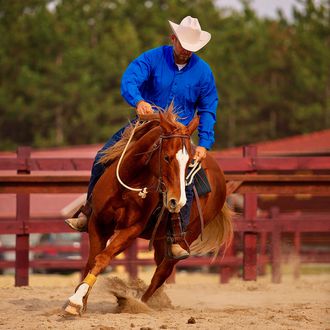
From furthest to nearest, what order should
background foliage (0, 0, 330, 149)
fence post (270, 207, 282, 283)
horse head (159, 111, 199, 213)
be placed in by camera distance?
background foliage (0, 0, 330, 149)
fence post (270, 207, 282, 283)
horse head (159, 111, 199, 213)

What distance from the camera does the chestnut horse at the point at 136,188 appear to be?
6.65m

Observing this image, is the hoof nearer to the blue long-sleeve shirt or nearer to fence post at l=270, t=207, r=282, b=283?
the blue long-sleeve shirt

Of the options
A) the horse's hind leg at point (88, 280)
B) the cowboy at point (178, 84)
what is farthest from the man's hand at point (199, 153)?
the horse's hind leg at point (88, 280)

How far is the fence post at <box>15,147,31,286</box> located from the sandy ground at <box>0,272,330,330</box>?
343mm

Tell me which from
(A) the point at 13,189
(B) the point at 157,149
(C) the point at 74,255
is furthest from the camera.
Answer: (C) the point at 74,255

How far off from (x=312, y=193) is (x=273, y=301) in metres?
2.07

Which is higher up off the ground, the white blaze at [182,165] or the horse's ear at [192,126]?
the horse's ear at [192,126]

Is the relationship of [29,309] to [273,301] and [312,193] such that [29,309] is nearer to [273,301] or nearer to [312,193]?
[273,301]

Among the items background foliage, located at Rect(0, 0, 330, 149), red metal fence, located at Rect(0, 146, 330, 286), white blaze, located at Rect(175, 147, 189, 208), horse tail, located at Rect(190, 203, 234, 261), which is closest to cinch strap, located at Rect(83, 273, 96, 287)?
white blaze, located at Rect(175, 147, 189, 208)

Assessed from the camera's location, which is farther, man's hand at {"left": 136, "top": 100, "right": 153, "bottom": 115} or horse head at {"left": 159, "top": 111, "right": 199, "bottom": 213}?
man's hand at {"left": 136, "top": 100, "right": 153, "bottom": 115}

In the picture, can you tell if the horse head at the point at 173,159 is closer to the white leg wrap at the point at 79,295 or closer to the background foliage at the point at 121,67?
the white leg wrap at the point at 79,295

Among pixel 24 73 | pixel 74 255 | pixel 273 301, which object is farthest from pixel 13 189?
pixel 24 73

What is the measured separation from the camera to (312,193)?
422 inches

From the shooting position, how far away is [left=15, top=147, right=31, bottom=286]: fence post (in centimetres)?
1046
